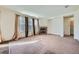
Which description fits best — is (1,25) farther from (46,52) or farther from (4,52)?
(46,52)

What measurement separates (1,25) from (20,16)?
0.39 m

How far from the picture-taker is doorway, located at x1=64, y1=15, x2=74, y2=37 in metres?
1.91

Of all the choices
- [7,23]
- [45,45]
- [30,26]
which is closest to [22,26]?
[30,26]

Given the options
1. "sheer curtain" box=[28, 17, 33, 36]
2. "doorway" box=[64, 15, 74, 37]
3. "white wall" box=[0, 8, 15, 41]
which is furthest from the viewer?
Result: "sheer curtain" box=[28, 17, 33, 36]

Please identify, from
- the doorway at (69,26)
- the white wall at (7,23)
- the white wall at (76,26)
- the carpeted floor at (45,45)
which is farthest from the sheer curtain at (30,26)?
the white wall at (76,26)

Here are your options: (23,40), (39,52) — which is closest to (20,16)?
(23,40)

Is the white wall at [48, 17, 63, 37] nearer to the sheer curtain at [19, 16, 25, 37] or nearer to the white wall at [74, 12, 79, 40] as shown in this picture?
the white wall at [74, 12, 79, 40]

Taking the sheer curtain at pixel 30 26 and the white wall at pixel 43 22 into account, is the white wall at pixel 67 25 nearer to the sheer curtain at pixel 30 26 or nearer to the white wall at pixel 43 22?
the white wall at pixel 43 22

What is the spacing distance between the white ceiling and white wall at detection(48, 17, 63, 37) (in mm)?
125

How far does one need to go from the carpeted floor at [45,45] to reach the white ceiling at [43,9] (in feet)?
1.50

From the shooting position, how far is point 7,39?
1801mm

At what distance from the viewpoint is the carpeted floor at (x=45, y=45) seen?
5.88ft

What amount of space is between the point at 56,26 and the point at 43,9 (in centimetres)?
44

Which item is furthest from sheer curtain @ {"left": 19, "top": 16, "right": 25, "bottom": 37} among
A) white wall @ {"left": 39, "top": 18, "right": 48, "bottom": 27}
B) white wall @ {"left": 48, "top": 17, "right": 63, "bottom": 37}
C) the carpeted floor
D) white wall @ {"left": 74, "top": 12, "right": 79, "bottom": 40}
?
white wall @ {"left": 74, "top": 12, "right": 79, "bottom": 40}
